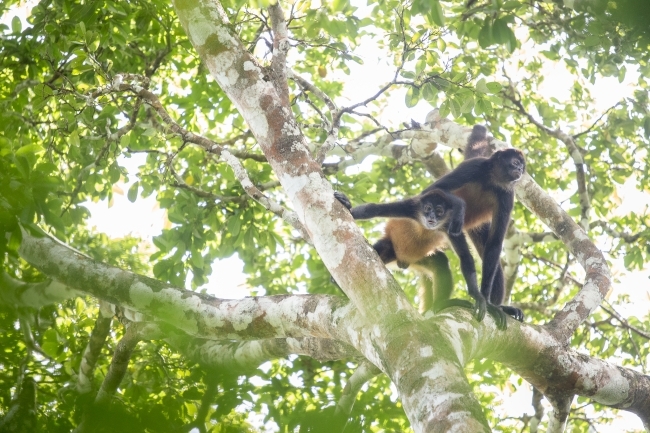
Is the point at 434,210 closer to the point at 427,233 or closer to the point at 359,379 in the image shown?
the point at 427,233

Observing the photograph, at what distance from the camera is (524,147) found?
24.1 feet

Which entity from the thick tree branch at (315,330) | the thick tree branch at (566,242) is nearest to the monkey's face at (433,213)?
the thick tree branch at (566,242)

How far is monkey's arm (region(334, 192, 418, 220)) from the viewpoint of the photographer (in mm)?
4523

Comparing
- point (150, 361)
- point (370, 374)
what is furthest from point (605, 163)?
point (150, 361)

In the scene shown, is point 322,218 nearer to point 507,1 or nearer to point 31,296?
point 31,296

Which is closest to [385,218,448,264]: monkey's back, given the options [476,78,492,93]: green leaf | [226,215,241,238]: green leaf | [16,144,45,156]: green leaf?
[226,215,241,238]: green leaf

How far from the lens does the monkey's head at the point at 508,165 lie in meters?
5.30

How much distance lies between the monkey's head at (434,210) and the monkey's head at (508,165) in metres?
0.73

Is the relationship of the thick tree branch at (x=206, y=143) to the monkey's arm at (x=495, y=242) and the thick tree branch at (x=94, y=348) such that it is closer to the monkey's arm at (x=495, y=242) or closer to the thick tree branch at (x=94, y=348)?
the thick tree branch at (x=94, y=348)

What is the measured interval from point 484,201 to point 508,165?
16.8 inches

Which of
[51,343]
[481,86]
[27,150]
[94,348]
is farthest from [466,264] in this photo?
[27,150]

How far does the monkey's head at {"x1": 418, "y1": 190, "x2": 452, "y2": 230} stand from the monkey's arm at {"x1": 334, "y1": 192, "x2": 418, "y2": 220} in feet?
0.20

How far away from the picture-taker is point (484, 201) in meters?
5.63

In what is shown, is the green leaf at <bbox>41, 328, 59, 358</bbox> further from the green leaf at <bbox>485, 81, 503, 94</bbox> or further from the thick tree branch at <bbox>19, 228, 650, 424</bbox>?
the green leaf at <bbox>485, 81, 503, 94</bbox>
